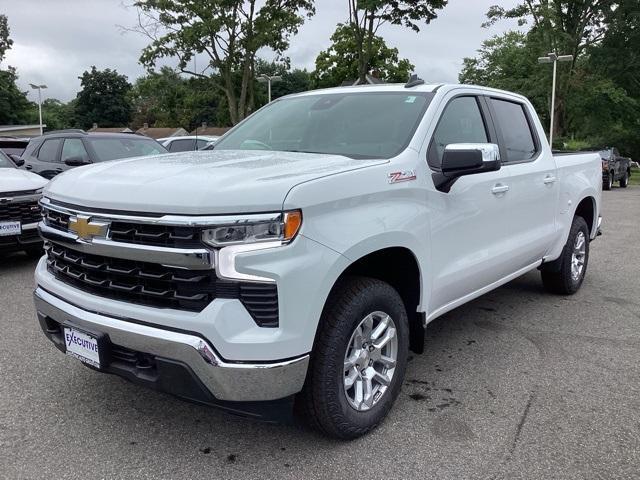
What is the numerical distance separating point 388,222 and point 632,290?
4.37m

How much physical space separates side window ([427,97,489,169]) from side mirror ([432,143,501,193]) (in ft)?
0.33

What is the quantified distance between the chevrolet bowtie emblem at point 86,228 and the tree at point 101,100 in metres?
82.9

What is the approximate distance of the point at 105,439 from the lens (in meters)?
3.01

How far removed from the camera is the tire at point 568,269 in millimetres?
5559

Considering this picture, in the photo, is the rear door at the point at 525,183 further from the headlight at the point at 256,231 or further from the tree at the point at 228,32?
the tree at the point at 228,32

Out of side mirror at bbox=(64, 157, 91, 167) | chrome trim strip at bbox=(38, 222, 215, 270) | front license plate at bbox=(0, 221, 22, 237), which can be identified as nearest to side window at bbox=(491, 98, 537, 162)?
chrome trim strip at bbox=(38, 222, 215, 270)

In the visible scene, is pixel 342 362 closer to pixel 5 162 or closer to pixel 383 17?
pixel 5 162

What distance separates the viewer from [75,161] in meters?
8.65

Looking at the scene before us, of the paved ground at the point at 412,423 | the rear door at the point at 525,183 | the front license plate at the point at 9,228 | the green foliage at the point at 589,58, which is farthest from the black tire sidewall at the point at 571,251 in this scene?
the green foliage at the point at 589,58

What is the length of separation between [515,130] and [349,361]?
2.77m

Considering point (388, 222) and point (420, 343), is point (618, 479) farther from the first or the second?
point (388, 222)

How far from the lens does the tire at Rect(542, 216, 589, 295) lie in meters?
5.56

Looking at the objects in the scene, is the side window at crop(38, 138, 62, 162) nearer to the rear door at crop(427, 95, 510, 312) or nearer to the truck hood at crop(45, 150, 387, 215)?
the truck hood at crop(45, 150, 387, 215)

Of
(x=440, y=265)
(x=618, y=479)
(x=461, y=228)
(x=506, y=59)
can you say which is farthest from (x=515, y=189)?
(x=506, y=59)
